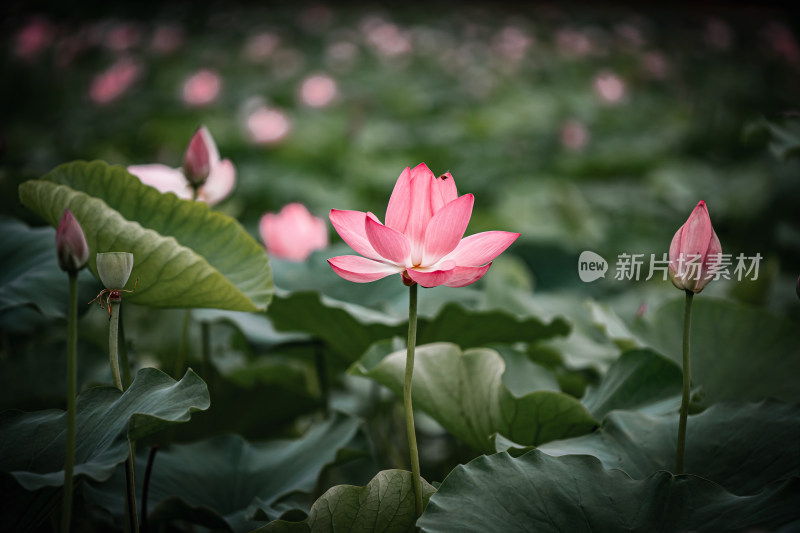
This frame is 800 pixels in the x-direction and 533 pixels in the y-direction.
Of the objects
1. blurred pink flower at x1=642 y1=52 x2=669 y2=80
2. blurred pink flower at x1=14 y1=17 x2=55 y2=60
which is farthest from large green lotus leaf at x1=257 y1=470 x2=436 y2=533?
blurred pink flower at x1=642 y1=52 x2=669 y2=80

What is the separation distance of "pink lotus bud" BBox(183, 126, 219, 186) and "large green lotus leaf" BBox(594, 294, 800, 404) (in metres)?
0.63

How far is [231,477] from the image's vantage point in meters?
0.80

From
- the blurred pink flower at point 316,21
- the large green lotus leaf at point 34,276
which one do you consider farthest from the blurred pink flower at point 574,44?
the large green lotus leaf at point 34,276

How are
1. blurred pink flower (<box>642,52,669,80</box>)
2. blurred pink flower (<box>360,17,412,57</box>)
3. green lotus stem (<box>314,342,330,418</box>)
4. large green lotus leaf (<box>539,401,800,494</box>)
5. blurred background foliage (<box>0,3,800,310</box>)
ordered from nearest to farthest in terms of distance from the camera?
large green lotus leaf (<box>539,401,800,494</box>)
green lotus stem (<box>314,342,330,418</box>)
blurred background foliage (<box>0,3,800,310</box>)
blurred pink flower (<box>642,52,669,80</box>)
blurred pink flower (<box>360,17,412,57</box>)

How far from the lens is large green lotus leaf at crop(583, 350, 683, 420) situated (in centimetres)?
81

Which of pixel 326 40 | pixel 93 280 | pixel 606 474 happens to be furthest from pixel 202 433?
pixel 326 40

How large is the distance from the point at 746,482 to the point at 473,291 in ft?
2.01

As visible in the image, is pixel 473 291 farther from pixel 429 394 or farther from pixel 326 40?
pixel 326 40

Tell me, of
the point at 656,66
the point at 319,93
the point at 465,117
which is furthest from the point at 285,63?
the point at 656,66

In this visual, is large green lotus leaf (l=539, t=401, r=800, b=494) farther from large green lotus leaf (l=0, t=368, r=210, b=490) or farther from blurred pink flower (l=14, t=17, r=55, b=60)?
blurred pink flower (l=14, t=17, r=55, b=60)

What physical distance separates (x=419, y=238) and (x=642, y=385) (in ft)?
1.41

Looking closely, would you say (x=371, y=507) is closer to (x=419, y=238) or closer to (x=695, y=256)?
(x=419, y=238)

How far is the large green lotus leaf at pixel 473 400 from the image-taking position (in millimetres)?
724

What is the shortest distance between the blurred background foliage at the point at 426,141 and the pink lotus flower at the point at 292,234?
0.25 feet
